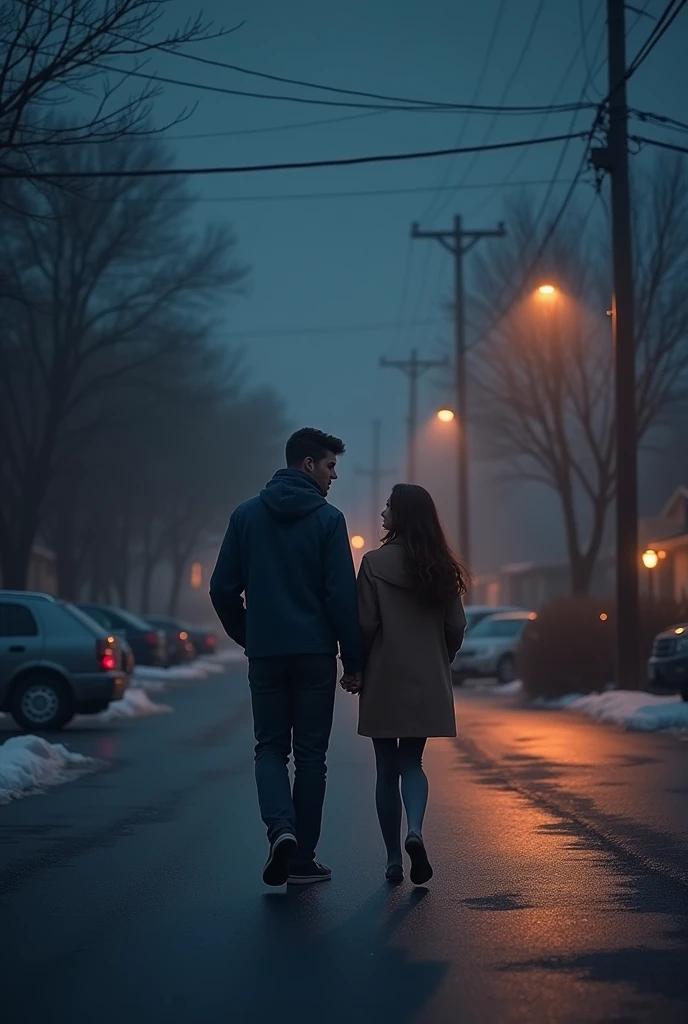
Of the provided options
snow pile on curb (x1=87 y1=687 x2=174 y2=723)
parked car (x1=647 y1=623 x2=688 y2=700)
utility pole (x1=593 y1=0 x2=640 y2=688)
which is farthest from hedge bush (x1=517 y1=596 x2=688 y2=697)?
snow pile on curb (x1=87 y1=687 x2=174 y2=723)

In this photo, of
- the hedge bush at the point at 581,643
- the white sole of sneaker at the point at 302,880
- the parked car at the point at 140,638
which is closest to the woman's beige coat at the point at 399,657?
the white sole of sneaker at the point at 302,880

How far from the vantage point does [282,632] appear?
7.47m

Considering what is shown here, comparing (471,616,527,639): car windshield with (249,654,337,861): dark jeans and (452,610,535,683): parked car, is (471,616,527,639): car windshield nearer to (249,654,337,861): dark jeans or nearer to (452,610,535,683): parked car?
(452,610,535,683): parked car

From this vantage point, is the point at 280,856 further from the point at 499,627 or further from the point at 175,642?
the point at 175,642

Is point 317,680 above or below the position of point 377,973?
above

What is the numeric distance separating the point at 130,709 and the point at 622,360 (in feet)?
29.6

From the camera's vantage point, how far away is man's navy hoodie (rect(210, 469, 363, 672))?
7.48 metres

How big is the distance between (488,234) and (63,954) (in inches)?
1365

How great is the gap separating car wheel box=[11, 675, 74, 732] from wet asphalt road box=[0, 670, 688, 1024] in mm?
6803

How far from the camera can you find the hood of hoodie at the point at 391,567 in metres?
7.69

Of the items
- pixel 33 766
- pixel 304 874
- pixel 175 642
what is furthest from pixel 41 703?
pixel 175 642

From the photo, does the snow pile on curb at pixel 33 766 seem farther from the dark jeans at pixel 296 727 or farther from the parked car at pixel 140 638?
the parked car at pixel 140 638

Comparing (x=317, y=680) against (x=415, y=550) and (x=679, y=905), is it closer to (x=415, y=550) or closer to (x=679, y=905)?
(x=415, y=550)

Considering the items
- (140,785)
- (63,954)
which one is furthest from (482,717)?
(63,954)
